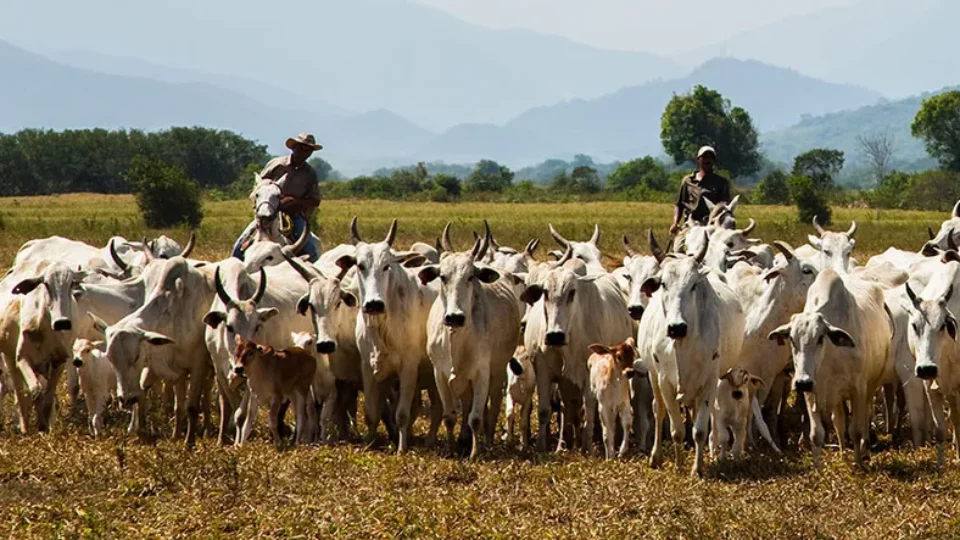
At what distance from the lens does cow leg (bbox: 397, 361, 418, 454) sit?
11.6 m

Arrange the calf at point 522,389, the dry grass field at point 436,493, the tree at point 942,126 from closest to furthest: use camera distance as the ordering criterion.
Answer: the dry grass field at point 436,493
the calf at point 522,389
the tree at point 942,126

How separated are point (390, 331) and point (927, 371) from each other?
4218mm

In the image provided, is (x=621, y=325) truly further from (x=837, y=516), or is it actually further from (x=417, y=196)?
(x=417, y=196)

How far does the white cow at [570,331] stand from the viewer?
11922mm

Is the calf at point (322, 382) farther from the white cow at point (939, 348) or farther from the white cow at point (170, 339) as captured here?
the white cow at point (939, 348)

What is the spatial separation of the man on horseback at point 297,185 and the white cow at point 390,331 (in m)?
3.22

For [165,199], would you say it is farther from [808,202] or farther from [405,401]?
[405,401]

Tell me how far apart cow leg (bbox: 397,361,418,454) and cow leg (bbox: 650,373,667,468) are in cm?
194

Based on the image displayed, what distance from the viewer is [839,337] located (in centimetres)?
1075

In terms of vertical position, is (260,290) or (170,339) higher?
Result: (260,290)

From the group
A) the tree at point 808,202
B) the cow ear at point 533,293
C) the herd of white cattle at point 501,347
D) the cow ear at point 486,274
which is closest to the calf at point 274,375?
the herd of white cattle at point 501,347

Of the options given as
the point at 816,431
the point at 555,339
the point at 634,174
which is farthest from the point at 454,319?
the point at 634,174

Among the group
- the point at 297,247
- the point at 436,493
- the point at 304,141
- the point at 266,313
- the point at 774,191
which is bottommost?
the point at 774,191

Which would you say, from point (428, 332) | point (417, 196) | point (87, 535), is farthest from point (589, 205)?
point (87, 535)
